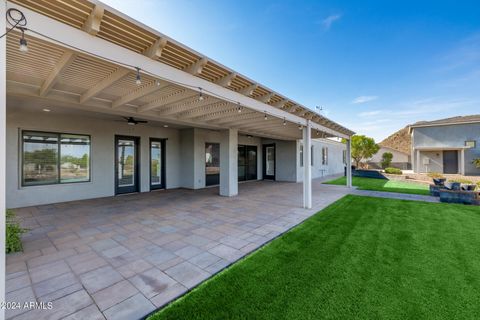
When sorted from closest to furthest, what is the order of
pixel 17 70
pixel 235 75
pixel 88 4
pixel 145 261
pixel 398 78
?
pixel 88 4 → pixel 145 261 → pixel 17 70 → pixel 235 75 → pixel 398 78

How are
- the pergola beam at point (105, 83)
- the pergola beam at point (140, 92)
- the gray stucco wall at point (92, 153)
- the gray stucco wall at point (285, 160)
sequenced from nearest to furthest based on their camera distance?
1. the pergola beam at point (105, 83)
2. the pergola beam at point (140, 92)
3. the gray stucco wall at point (92, 153)
4. the gray stucco wall at point (285, 160)

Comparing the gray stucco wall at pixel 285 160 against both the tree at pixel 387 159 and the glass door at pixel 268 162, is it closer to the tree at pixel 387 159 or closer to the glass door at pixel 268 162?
the glass door at pixel 268 162

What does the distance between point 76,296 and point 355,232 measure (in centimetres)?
440

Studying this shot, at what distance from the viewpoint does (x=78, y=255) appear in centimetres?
307

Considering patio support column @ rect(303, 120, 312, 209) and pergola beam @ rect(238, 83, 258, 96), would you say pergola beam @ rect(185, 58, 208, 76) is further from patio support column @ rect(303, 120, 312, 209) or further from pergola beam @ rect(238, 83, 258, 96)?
patio support column @ rect(303, 120, 312, 209)

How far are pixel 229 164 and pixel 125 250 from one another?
4.85 metres

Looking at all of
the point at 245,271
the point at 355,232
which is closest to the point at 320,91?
the point at 355,232

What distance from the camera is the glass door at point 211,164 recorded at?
9.75 m

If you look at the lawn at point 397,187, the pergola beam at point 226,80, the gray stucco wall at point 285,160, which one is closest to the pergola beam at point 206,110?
the pergola beam at point 226,80

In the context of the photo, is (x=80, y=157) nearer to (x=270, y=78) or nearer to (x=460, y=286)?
(x=460, y=286)

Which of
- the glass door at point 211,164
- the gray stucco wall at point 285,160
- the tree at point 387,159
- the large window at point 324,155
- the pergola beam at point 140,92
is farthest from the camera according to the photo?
the tree at point 387,159

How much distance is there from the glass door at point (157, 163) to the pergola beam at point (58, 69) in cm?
487

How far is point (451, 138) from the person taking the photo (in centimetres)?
1803

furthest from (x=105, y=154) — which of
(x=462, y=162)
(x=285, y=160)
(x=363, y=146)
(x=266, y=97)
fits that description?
(x=462, y=162)
